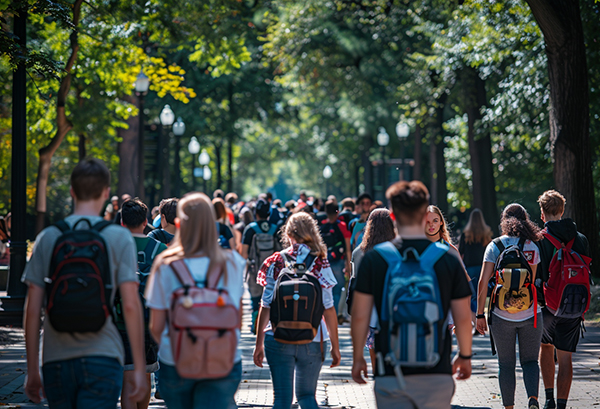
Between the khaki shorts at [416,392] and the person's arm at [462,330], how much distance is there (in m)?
0.26

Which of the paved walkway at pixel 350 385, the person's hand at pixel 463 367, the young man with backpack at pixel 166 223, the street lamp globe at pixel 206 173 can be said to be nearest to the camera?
the person's hand at pixel 463 367

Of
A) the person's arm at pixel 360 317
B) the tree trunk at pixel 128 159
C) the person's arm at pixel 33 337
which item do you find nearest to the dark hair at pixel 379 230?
the person's arm at pixel 360 317

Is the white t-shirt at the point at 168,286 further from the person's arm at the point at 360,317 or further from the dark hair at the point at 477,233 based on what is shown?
the dark hair at the point at 477,233

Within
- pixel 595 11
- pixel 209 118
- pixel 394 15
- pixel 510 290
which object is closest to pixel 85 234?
pixel 510 290

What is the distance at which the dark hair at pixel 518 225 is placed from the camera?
682cm

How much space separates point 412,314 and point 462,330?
437mm

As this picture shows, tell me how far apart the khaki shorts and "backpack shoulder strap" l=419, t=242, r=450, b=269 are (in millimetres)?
575

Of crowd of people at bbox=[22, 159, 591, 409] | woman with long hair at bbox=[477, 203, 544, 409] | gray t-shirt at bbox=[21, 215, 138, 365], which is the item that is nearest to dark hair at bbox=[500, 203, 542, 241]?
woman with long hair at bbox=[477, 203, 544, 409]

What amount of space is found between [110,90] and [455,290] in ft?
48.8

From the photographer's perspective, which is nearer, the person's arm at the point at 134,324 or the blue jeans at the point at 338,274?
the person's arm at the point at 134,324

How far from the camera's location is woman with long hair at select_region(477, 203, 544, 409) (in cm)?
673

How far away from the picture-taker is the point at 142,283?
6.31m

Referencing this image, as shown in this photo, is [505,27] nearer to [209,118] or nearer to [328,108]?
[209,118]

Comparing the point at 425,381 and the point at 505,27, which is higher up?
the point at 505,27
